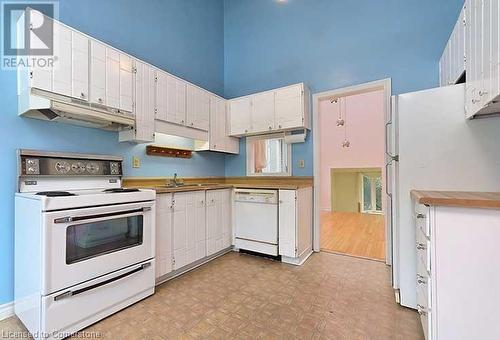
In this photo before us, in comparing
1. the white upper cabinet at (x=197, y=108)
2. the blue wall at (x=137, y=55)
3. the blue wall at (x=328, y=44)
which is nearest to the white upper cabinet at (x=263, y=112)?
the blue wall at (x=328, y=44)

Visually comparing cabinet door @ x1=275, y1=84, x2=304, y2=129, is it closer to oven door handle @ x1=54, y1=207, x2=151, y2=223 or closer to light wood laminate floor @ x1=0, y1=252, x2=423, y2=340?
light wood laminate floor @ x1=0, y1=252, x2=423, y2=340

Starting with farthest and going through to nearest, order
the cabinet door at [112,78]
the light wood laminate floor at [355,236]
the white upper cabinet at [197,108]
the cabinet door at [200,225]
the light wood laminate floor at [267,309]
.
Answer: the light wood laminate floor at [355,236]
the white upper cabinet at [197,108]
the cabinet door at [200,225]
the cabinet door at [112,78]
the light wood laminate floor at [267,309]

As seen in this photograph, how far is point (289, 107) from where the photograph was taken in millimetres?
3201

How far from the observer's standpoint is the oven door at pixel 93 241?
1464mm

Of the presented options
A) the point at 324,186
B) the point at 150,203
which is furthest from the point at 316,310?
the point at 324,186

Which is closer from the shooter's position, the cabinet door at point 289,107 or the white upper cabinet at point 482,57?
the white upper cabinet at point 482,57

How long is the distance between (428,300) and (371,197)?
6.91 metres

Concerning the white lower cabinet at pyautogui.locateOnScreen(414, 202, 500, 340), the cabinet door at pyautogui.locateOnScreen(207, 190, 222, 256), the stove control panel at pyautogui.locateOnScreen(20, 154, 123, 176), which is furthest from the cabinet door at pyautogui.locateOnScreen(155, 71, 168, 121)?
the white lower cabinet at pyautogui.locateOnScreen(414, 202, 500, 340)

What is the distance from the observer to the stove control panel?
1.81 m

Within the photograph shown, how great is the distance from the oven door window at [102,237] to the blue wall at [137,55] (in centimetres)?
65

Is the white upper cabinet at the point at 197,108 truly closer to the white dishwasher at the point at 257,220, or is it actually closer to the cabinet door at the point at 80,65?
the white dishwasher at the point at 257,220

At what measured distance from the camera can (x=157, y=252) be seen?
2244mm

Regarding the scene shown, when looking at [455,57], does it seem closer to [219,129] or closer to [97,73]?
[219,129]

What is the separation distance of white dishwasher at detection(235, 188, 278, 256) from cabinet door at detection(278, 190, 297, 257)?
0.22 feet
